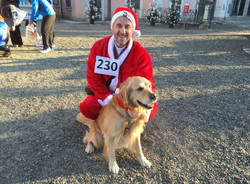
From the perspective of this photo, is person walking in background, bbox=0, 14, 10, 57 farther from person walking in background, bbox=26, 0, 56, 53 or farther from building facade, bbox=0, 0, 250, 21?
building facade, bbox=0, 0, 250, 21

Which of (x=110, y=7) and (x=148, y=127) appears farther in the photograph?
(x=110, y=7)

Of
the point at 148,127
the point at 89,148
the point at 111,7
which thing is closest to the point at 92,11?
the point at 111,7

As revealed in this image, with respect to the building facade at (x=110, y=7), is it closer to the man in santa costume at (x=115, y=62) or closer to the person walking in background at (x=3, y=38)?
the person walking in background at (x=3, y=38)

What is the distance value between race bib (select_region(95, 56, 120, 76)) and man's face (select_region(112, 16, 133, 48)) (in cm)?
27

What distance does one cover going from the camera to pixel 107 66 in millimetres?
2514

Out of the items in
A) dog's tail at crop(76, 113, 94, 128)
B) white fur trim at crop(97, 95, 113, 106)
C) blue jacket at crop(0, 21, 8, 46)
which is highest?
blue jacket at crop(0, 21, 8, 46)

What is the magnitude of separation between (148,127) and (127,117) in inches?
40.2

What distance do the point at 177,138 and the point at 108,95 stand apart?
1.25 metres

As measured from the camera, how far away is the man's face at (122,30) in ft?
7.86

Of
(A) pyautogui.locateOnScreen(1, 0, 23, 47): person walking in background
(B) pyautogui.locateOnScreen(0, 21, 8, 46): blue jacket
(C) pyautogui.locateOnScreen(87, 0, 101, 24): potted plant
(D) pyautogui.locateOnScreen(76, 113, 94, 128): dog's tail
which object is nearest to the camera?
(D) pyautogui.locateOnScreen(76, 113, 94, 128): dog's tail

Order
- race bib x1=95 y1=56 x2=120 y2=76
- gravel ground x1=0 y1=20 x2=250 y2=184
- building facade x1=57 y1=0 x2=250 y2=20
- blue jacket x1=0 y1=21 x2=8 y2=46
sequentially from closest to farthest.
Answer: gravel ground x1=0 y1=20 x2=250 y2=184
race bib x1=95 y1=56 x2=120 y2=76
blue jacket x1=0 y1=21 x2=8 y2=46
building facade x1=57 y1=0 x2=250 y2=20

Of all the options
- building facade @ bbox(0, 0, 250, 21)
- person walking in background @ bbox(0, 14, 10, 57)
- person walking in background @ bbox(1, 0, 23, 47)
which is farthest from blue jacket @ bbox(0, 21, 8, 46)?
building facade @ bbox(0, 0, 250, 21)

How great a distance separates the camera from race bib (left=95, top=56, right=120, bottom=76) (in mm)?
2498

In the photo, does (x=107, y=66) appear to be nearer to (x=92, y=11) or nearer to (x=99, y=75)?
(x=99, y=75)
